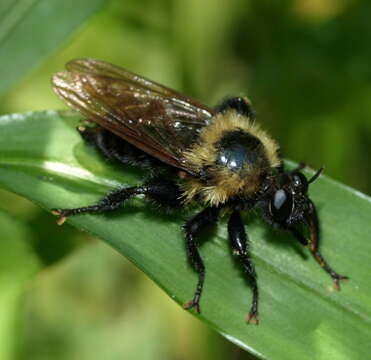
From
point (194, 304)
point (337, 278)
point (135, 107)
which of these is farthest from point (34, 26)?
point (337, 278)

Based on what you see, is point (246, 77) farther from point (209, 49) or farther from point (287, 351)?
point (287, 351)

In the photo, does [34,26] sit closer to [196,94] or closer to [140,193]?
[140,193]

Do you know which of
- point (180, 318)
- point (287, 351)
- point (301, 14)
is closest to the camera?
point (287, 351)

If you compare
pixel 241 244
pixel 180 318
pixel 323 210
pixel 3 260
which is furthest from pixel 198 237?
pixel 180 318

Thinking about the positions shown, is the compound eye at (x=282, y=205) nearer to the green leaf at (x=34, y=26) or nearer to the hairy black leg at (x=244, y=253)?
the hairy black leg at (x=244, y=253)

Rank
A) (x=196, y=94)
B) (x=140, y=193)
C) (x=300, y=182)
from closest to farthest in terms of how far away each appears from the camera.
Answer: (x=300, y=182), (x=140, y=193), (x=196, y=94)

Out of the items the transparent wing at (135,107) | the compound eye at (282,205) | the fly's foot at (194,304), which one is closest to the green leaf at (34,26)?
the transparent wing at (135,107)
